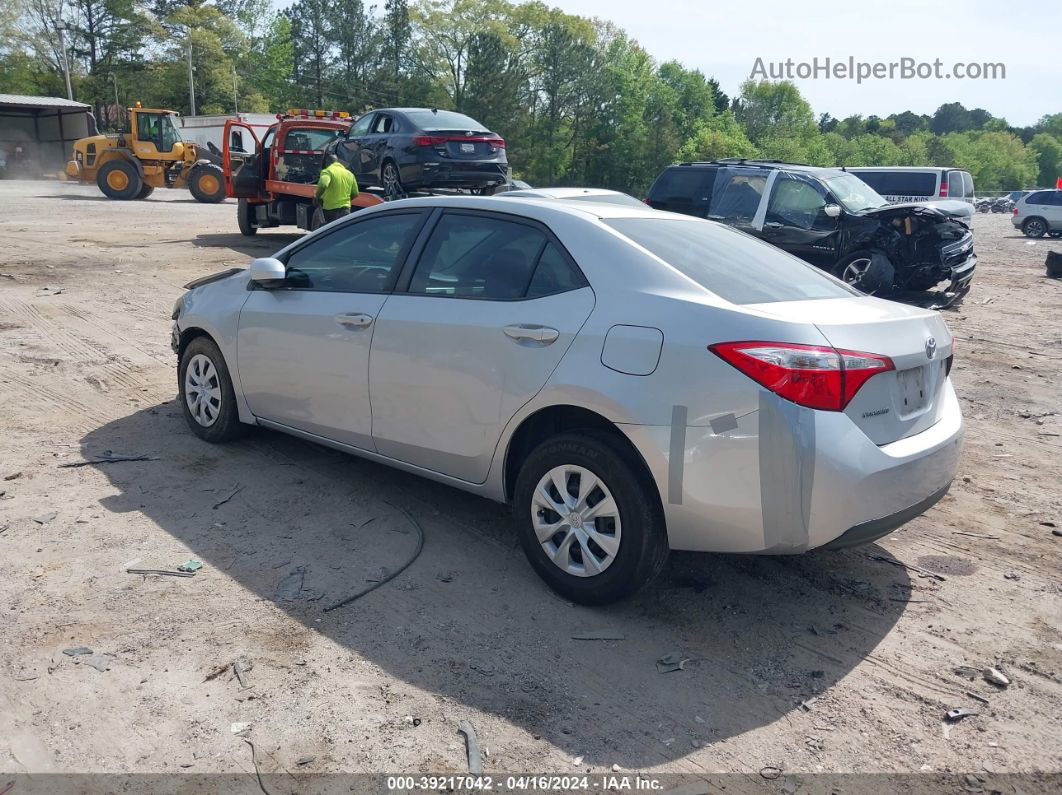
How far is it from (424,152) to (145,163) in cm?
1835

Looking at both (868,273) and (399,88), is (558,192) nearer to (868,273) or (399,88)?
(868,273)

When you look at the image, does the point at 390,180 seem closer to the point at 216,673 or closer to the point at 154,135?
the point at 216,673

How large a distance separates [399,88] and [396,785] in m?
73.9

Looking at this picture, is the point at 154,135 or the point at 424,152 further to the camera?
the point at 154,135

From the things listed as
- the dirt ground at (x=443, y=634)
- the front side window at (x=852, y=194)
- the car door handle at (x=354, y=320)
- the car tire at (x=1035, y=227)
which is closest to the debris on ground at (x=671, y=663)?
the dirt ground at (x=443, y=634)

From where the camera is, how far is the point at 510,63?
6838 cm

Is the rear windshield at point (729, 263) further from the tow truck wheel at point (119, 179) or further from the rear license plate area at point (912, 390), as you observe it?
the tow truck wheel at point (119, 179)

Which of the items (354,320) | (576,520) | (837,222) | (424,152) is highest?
(424,152)

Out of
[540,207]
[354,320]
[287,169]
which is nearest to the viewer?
[540,207]

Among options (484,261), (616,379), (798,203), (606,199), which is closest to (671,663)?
(616,379)

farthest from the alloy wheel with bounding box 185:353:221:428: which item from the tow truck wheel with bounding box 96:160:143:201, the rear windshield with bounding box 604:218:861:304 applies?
the tow truck wheel with bounding box 96:160:143:201

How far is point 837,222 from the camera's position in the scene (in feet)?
42.2

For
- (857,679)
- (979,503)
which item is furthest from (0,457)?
(979,503)

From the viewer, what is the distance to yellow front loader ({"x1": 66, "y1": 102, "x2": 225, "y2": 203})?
27844 millimetres
